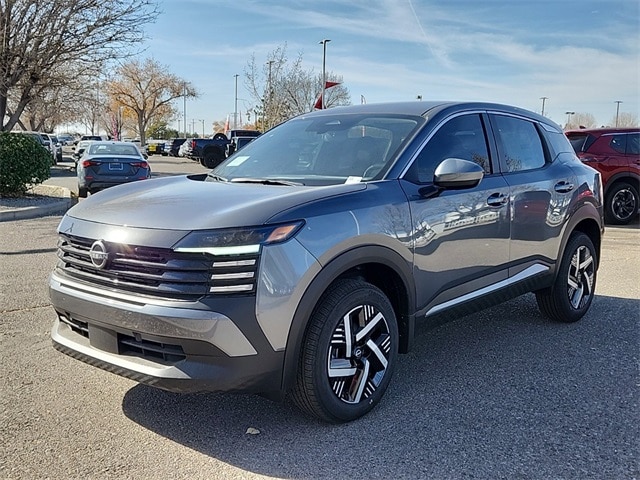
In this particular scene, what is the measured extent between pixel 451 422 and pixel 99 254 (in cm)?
206

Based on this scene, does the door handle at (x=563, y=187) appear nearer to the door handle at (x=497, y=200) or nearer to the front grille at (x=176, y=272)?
the door handle at (x=497, y=200)

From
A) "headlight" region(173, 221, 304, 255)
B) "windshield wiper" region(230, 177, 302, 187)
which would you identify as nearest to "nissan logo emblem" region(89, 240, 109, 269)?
"headlight" region(173, 221, 304, 255)

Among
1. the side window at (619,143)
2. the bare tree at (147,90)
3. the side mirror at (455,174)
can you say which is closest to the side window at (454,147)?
the side mirror at (455,174)

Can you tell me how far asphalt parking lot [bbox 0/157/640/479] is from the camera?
2.79 metres

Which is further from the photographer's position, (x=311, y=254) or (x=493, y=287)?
(x=493, y=287)

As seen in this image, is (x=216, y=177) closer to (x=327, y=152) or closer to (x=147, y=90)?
(x=327, y=152)

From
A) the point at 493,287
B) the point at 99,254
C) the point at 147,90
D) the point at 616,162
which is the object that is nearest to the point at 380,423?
the point at 493,287

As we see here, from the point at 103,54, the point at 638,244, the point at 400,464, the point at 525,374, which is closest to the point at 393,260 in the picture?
the point at 400,464

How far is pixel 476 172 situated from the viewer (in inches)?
140

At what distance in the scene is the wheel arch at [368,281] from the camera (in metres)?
2.85

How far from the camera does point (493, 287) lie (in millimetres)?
4203

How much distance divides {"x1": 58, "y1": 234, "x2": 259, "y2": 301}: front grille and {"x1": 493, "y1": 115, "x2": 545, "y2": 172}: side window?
252 centimetres

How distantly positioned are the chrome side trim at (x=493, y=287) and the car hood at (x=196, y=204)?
A: 984 millimetres

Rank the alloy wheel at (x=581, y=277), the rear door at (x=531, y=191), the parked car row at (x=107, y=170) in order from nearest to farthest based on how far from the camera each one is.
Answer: the rear door at (x=531, y=191) < the alloy wheel at (x=581, y=277) < the parked car row at (x=107, y=170)
